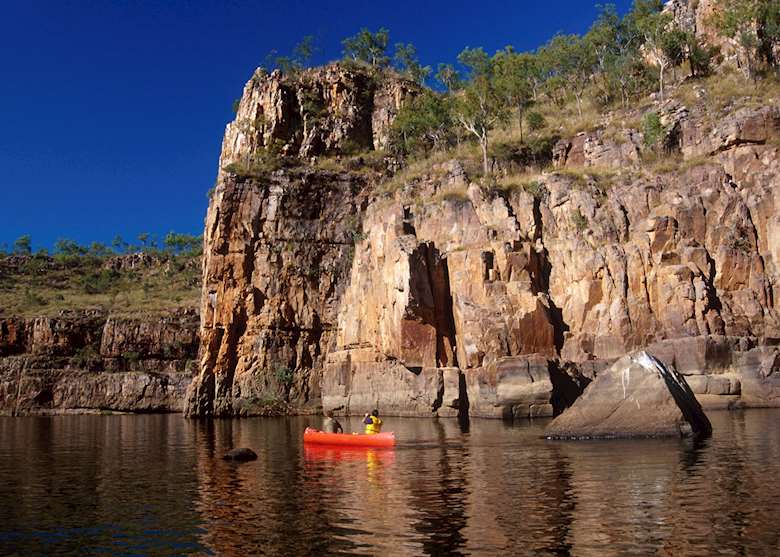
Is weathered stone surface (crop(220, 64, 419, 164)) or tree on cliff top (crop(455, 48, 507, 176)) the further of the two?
weathered stone surface (crop(220, 64, 419, 164))

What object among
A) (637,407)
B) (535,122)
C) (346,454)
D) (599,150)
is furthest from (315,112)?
(637,407)

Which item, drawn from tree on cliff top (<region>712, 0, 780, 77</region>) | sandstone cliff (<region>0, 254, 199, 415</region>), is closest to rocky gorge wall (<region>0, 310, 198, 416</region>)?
sandstone cliff (<region>0, 254, 199, 415</region>)

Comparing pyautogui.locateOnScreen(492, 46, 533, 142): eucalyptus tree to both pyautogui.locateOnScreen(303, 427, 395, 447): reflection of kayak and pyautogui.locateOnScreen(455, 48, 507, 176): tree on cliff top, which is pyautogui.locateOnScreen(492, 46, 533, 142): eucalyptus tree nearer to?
pyautogui.locateOnScreen(455, 48, 507, 176): tree on cliff top

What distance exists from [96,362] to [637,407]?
8258 cm

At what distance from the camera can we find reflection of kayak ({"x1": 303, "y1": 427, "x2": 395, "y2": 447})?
30328mm

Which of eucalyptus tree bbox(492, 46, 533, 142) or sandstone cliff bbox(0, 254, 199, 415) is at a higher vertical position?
eucalyptus tree bbox(492, 46, 533, 142)

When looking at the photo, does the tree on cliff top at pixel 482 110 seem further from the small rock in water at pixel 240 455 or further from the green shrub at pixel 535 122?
the small rock in water at pixel 240 455

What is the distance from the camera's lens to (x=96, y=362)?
308 feet

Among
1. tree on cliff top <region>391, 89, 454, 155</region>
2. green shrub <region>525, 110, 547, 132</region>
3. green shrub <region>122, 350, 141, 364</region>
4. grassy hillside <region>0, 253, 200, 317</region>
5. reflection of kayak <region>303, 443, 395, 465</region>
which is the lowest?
reflection of kayak <region>303, 443, 395, 465</region>

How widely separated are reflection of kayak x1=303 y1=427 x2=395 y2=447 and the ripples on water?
0.59m

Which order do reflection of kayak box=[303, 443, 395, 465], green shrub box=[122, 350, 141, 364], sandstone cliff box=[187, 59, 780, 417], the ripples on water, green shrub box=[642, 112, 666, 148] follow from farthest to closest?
green shrub box=[122, 350, 141, 364] → green shrub box=[642, 112, 666, 148] → sandstone cliff box=[187, 59, 780, 417] → reflection of kayak box=[303, 443, 395, 465] → the ripples on water

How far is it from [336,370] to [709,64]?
176 feet

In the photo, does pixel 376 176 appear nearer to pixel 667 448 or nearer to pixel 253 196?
pixel 253 196

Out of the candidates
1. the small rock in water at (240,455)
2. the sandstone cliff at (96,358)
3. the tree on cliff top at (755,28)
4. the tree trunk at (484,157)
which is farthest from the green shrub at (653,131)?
the sandstone cliff at (96,358)
